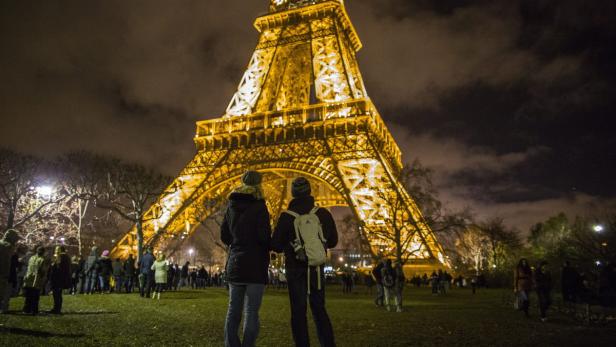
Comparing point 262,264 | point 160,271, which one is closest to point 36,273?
point 160,271

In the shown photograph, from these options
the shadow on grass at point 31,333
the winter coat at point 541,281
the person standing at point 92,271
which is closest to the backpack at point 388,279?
the winter coat at point 541,281

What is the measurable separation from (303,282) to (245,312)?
60 centimetres

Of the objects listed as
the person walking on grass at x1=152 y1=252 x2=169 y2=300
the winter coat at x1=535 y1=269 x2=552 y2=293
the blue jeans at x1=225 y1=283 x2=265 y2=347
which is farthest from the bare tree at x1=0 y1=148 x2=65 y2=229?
the blue jeans at x1=225 y1=283 x2=265 y2=347

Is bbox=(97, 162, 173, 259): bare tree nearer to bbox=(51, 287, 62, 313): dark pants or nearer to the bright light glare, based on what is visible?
the bright light glare

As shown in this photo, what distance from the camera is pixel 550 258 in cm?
1956

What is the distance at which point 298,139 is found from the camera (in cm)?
2658

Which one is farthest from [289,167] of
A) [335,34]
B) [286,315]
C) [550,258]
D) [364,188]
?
[286,315]

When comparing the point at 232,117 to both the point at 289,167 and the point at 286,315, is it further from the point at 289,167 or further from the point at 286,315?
the point at 286,315

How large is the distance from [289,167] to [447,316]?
636 inches

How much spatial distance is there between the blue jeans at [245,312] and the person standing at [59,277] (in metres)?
6.66

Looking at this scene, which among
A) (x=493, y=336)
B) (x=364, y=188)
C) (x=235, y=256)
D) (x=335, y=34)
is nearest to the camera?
(x=235, y=256)

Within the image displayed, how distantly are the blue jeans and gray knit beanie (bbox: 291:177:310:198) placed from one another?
3.19ft

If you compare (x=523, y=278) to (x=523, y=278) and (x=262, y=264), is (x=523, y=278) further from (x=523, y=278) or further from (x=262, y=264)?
(x=262, y=264)

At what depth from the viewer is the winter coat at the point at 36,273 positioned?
28.2 ft
